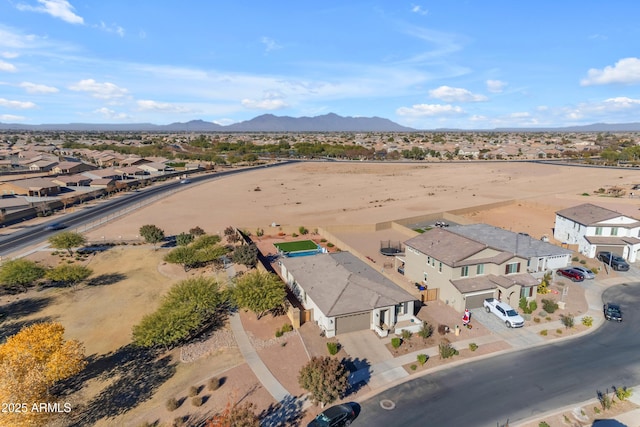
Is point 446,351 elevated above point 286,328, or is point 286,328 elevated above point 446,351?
point 446,351

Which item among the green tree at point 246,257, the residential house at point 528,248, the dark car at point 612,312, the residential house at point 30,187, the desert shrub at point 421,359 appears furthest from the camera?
the residential house at point 30,187

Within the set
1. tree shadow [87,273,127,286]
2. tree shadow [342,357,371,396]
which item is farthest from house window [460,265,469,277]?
tree shadow [87,273,127,286]

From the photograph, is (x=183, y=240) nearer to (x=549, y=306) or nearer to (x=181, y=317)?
(x=181, y=317)

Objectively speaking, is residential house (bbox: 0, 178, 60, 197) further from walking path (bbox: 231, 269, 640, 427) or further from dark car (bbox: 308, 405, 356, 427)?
dark car (bbox: 308, 405, 356, 427)

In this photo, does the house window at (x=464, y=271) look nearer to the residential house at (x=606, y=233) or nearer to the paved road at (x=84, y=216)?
the residential house at (x=606, y=233)

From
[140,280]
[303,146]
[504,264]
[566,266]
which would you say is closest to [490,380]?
[504,264]

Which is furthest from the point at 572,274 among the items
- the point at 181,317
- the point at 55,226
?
the point at 55,226

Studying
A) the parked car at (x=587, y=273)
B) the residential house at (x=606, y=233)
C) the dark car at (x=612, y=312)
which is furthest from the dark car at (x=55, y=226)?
the residential house at (x=606, y=233)
